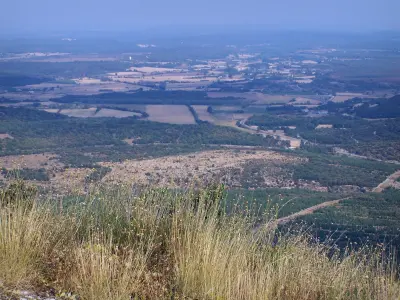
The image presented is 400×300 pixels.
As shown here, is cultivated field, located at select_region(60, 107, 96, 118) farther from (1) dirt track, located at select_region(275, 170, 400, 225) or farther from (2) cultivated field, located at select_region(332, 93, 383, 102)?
(1) dirt track, located at select_region(275, 170, 400, 225)

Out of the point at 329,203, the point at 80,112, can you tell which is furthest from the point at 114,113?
the point at 329,203

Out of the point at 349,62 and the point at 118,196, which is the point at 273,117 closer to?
the point at 118,196

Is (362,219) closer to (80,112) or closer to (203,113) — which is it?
(203,113)

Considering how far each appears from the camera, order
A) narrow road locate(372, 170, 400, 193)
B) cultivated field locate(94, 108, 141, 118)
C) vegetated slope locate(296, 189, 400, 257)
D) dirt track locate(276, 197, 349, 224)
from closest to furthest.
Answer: vegetated slope locate(296, 189, 400, 257) → dirt track locate(276, 197, 349, 224) → narrow road locate(372, 170, 400, 193) → cultivated field locate(94, 108, 141, 118)

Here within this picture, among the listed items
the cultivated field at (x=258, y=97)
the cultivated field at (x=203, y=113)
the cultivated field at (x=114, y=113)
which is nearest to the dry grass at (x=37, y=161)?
the cultivated field at (x=114, y=113)

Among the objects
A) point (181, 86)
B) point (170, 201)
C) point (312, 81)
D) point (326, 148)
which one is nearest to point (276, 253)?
point (170, 201)

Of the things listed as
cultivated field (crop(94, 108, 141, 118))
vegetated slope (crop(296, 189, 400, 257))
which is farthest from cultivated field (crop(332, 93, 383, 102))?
vegetated slope (crop(296, 189, 400, 257))
